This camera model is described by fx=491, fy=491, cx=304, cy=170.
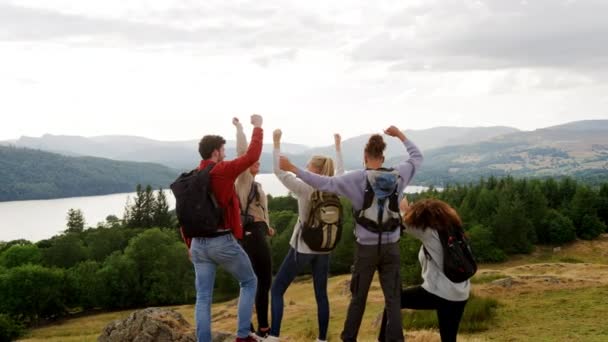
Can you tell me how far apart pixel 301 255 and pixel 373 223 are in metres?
1.34

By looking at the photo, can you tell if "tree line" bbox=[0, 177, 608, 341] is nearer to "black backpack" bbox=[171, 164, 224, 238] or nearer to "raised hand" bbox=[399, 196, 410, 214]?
"raised hand" bbox=[399, 196, 410, 214]

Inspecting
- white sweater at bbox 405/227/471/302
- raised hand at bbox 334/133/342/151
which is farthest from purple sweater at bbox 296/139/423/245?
raised hand at bbox 334/133/342/151

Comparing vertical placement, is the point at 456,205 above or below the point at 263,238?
below

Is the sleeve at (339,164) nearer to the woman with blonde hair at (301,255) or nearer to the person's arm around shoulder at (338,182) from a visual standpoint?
the woman with blonde hair at (301,255)

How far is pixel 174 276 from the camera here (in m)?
60.4

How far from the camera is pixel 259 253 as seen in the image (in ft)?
23.3

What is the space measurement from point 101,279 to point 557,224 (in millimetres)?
62979

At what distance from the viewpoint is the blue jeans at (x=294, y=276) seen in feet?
23.7

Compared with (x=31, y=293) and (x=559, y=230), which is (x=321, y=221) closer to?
(x=31, y=293)

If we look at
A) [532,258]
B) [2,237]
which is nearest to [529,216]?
[532,258]

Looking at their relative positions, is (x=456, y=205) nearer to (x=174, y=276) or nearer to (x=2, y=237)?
(x=174, y=276)

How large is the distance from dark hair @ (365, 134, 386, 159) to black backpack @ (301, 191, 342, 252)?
91 cm

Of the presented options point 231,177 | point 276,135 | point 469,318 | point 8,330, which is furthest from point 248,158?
point 8,330

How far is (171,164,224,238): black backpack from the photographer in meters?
6.05
